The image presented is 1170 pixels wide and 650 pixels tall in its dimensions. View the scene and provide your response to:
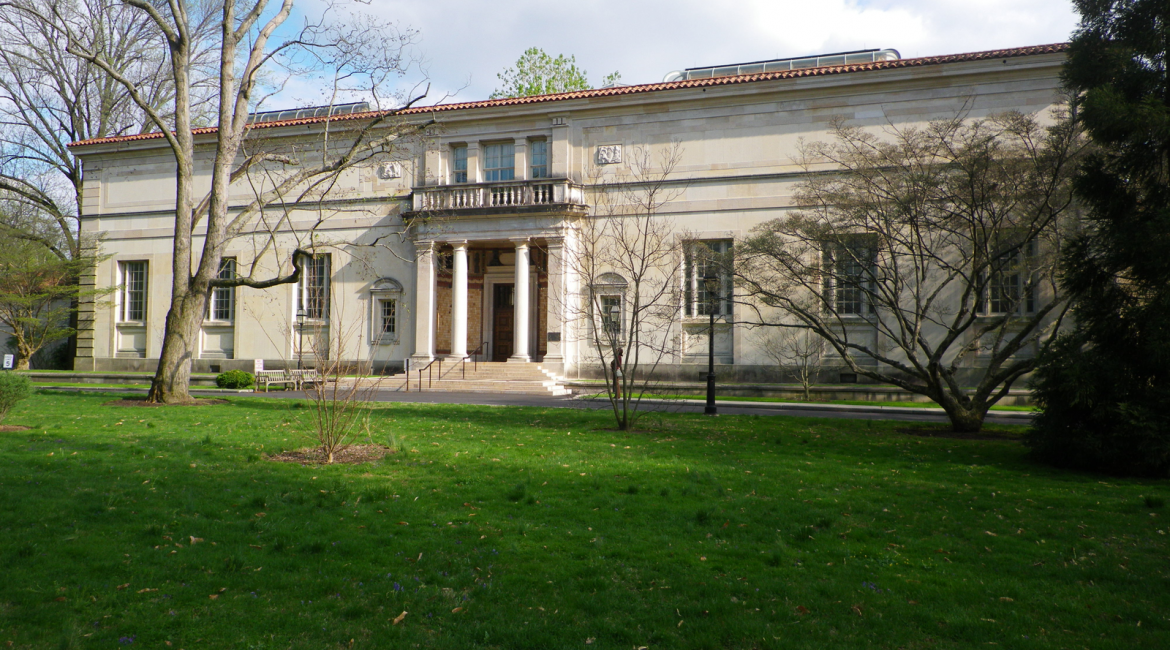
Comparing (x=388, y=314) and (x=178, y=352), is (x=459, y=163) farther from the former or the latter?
(x=178, y=352)

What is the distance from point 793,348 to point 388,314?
657 inches

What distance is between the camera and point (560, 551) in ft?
18.5

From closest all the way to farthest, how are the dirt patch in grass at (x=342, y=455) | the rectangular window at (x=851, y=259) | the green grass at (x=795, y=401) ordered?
the dirt patch in grass at (x=342, y=455) < the rectangular window at (x=851, y=259) < the green grass at (x=795, y=401)

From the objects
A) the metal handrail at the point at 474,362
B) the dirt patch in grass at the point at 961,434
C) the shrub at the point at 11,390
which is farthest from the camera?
the metal handrail at the point at 474,362

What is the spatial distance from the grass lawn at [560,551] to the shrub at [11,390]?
149cm

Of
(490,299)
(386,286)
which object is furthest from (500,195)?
(386,286)

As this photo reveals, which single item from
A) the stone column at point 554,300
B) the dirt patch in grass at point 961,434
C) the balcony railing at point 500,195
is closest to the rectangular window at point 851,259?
the dirt patch in grass at point 961,434

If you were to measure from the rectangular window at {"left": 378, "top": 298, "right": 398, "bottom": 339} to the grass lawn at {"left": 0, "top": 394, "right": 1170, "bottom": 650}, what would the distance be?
20.3 metres

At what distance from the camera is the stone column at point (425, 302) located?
1148 inches

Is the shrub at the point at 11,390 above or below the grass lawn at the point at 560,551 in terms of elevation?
above

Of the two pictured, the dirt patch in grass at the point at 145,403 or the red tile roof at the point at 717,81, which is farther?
the red tile roof at the point at 717,81

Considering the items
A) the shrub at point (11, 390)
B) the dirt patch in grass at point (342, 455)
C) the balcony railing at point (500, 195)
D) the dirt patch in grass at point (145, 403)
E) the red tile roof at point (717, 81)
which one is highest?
the red tile roof at point (717, 81)

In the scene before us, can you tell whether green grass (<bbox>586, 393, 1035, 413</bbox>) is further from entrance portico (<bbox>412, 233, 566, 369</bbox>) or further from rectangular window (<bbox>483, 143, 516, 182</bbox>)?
rectangular window (<bbox>483, 143, 516, 182</bbox>)

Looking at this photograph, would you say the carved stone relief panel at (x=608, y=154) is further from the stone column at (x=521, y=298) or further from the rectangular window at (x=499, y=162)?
the stone column at (x=521, y=298)
